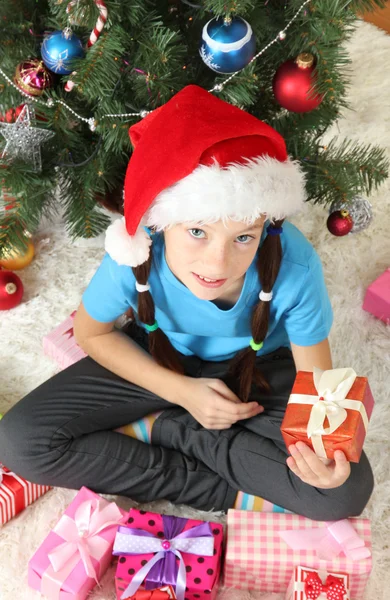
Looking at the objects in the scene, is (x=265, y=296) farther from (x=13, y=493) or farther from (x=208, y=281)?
(x=13, y=493)

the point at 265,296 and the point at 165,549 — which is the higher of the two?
the point at 265,296

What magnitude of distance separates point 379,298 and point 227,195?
804 mm

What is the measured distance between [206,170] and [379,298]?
83 cm

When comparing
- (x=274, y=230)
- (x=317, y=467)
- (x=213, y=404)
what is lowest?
(x=213, y=404)

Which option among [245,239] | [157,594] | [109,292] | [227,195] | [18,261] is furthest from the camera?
[18,261]

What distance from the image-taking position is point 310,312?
4.23 feet

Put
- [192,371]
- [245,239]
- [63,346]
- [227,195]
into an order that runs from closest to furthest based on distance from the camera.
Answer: [227,195], [245,239], [192,371], [63,346]

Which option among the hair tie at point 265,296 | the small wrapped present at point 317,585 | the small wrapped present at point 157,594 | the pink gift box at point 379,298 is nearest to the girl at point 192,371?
the hair tie at point 265,296

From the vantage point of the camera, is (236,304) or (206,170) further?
(236,304)

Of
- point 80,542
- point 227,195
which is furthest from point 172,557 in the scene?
point 227,195

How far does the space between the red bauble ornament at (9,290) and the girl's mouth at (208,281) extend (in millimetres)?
694

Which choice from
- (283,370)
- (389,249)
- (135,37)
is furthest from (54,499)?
(389,249)

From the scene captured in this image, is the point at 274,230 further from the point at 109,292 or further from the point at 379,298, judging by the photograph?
the point at 379,298

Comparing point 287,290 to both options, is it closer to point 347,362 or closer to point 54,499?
point 347,362
